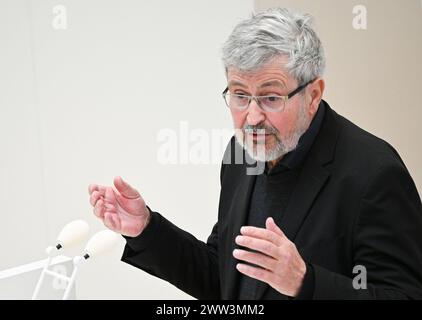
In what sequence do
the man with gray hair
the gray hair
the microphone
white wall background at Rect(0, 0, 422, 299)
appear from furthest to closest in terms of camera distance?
white wall background at Rect(0, 0, 422, 299), the microphone, the gray hair, the man with gray hair

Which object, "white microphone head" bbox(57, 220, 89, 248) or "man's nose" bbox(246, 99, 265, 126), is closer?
"man's nose" bbox(246, 99, 265, 126)

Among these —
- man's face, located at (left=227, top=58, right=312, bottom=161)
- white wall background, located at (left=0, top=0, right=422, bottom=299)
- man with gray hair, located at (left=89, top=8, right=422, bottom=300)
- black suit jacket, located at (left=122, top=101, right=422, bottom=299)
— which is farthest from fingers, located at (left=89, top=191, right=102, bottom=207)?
white wall background, located at (left=0, top=0, right=422, bottom=299)

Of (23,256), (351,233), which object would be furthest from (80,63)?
(351,233)

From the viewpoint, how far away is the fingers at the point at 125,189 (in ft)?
4.14

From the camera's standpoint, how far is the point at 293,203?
119 cm

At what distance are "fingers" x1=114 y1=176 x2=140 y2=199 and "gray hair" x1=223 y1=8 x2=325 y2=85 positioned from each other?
366mm

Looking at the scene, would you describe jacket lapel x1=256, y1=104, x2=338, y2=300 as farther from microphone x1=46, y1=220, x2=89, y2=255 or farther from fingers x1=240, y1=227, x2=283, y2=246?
microphone x1=46, y1=220, x2=89, y2=255

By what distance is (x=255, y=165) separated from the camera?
4.49 ft

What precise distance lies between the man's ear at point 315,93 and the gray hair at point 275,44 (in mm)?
20

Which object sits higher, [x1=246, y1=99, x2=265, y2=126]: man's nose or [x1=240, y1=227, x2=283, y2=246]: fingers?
[x1=246, y1=99, x2=265, y2=126]: man's nose

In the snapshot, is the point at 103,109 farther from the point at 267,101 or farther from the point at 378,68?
the point at 267,101

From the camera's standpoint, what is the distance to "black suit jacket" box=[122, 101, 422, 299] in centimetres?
104

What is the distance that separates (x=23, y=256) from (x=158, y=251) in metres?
1.73

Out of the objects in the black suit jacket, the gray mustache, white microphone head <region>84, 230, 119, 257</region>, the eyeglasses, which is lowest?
white microphone head <region>84, 230, 119, 257</region>
